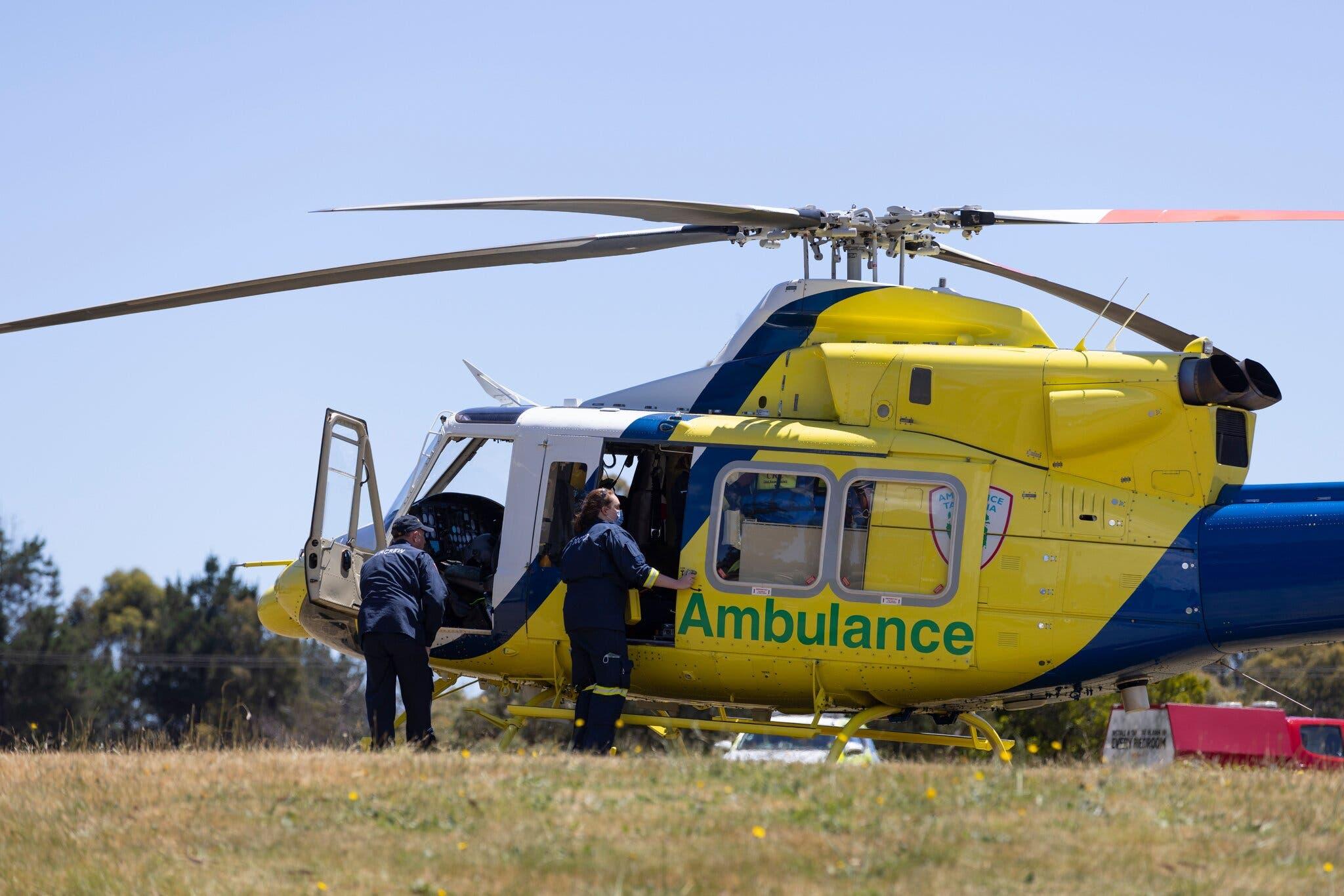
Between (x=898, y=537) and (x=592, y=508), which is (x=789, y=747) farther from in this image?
(x=592, y=508)

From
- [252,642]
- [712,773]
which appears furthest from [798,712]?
[252,642]

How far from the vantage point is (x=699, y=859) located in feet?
23.7

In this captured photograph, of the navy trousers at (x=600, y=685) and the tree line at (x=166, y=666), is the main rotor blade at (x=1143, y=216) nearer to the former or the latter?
the navy trousers at (x=600, y=685)

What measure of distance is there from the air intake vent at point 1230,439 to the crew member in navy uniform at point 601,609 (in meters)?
4.03

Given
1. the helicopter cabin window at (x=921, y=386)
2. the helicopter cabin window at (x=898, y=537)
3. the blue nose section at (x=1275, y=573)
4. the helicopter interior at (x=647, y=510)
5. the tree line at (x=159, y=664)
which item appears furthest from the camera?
the tree line at (x=159, y=664)

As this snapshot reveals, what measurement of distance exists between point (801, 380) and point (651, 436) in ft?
4.13

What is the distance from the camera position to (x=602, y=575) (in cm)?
1114

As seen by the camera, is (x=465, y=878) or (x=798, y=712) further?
(x=798, y=712)

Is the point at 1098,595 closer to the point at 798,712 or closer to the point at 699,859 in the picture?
the point at 798,712

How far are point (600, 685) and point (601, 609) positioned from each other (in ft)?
1.82

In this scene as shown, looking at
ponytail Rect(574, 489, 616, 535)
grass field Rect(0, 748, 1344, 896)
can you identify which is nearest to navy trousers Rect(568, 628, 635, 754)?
ponytail Rect(574, 489, 616, 535)

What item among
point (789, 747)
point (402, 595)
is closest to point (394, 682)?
point (402, 595)

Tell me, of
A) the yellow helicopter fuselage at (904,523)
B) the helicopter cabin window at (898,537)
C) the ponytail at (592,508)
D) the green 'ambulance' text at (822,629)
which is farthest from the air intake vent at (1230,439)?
the ponytail at (592,508)

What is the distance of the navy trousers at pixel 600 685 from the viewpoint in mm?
11148
